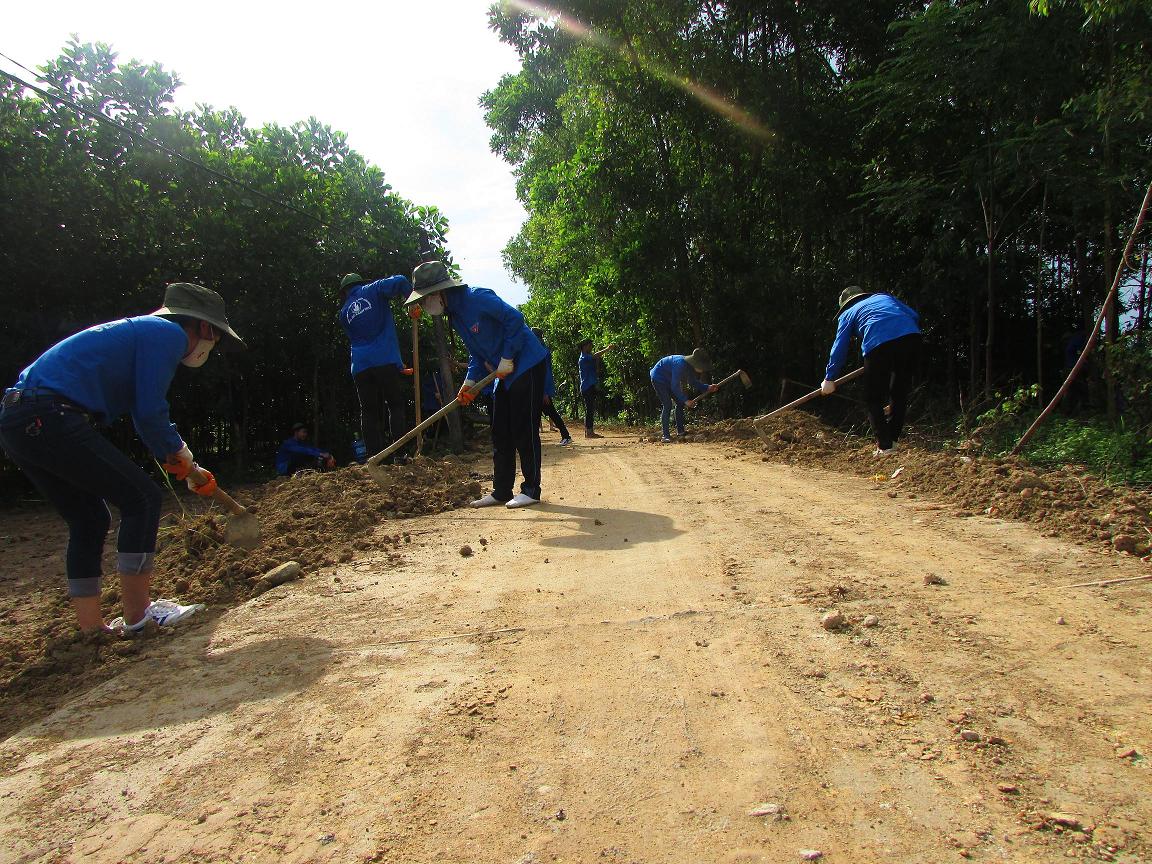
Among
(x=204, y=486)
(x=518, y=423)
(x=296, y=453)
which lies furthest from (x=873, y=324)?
(x=296, y=453)

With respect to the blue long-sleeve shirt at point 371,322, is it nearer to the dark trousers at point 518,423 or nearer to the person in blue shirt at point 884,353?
the dark trousers at point 518,423

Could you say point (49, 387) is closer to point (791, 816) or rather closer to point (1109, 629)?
point (791, 816)

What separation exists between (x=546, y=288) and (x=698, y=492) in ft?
85.0

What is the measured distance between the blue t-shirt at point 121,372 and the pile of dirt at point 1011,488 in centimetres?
466

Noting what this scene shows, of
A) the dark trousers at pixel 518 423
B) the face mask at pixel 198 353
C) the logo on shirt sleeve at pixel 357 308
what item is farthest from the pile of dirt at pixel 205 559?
the logo on shirt sleeve at pixel 357 308

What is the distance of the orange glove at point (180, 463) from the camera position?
3.33m

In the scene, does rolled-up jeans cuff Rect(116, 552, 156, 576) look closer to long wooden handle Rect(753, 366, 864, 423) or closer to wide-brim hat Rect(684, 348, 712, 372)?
long wooden handle Rect(753, 366, 864, 423)

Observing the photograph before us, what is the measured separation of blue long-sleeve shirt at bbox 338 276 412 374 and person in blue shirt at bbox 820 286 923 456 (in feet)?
14.6

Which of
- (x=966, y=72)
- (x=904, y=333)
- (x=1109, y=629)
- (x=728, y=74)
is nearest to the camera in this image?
(x=1109, y=629)

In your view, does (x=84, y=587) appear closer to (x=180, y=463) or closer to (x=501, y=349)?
(x=180, y=463)

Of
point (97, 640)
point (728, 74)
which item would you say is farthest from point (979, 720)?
point (728, 74)

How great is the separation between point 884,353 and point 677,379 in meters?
4.28

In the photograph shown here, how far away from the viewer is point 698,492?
6145 millimetres

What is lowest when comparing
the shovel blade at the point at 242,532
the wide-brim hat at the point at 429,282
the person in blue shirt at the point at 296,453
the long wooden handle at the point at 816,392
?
the shovel blade at the point at 242,532
